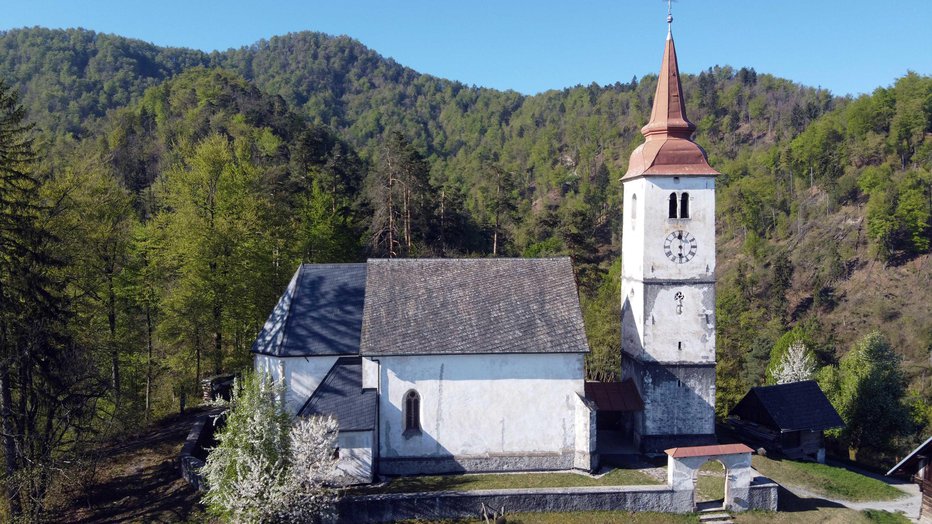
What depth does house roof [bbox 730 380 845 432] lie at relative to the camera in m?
26.0

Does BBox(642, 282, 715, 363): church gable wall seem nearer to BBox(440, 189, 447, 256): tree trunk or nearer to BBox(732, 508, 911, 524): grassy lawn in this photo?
BBox(732, 508, 911, 524): grassy lawn

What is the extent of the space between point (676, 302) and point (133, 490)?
2238cm

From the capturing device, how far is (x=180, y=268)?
2933 centimetres

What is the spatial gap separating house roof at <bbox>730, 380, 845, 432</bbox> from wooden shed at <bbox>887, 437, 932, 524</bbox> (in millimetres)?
6449

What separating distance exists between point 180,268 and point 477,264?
15.3 m

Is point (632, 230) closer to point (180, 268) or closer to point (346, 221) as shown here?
point (180, 268)

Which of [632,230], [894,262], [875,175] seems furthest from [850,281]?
[632,230]

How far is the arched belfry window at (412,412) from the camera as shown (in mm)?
22594

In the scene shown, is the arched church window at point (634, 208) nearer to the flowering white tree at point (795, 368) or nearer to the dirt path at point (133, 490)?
the flowering white tree at point (795, 368)

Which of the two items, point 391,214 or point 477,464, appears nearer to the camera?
point 477,464

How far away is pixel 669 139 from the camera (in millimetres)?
24359

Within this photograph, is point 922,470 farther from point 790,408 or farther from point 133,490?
point 133,490

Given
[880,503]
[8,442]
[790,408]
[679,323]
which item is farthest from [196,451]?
[880,503]

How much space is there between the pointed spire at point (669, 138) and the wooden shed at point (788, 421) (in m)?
11.2
